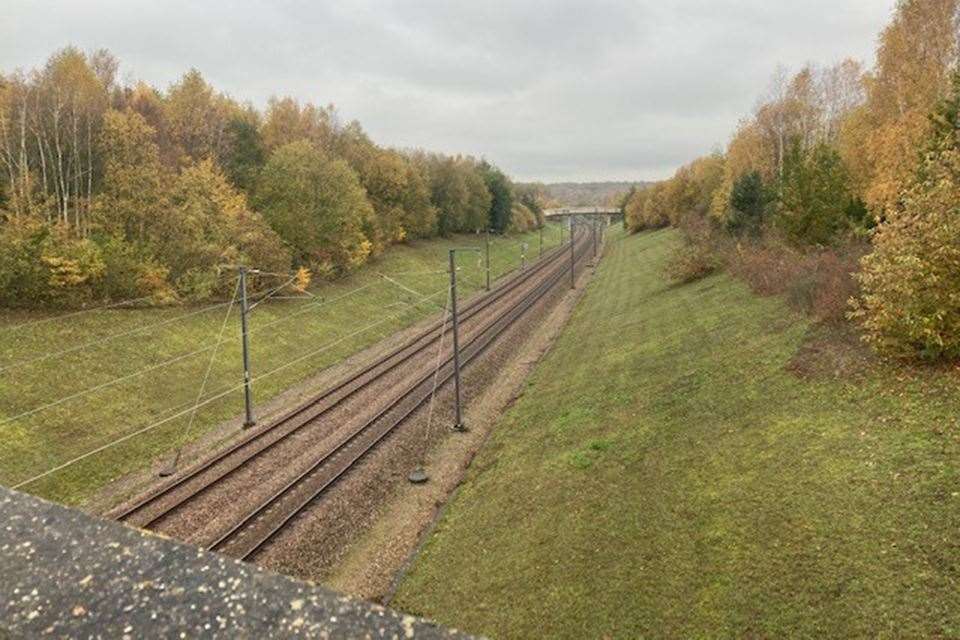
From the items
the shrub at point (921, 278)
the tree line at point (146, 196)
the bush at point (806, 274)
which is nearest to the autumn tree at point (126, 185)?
the tree line at point (146, 196)

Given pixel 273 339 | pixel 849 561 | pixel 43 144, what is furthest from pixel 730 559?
pixel 43 144

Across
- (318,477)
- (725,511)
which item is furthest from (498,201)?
(725,511)

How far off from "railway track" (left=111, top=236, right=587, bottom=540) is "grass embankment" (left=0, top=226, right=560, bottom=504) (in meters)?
2.87

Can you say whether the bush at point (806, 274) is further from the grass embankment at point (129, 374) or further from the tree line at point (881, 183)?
the grass embankment at point (129, 374)

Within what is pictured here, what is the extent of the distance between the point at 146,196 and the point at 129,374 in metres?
19.3

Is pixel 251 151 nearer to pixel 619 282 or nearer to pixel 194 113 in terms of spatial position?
pixel 194 113

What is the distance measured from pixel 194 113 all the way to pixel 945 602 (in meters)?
69.1

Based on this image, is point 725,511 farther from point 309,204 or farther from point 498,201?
point 498,201

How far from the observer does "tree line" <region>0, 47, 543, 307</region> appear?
36.9 meters

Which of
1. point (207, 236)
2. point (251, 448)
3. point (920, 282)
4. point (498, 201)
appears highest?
point (498, 201)

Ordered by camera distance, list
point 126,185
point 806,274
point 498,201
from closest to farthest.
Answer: point 806,274 < point 126,185 < point 498,201

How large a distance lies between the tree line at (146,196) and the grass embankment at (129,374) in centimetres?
291

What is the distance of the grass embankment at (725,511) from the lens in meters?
11.9

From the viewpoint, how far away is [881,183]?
114 ft
